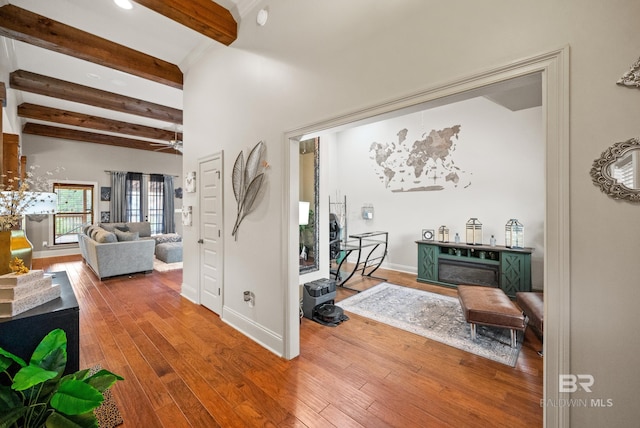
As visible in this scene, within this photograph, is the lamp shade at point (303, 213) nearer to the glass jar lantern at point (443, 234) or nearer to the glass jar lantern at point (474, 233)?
the glass jar lantern at point (443, 234)

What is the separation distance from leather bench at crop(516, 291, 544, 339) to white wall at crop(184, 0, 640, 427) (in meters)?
1.68

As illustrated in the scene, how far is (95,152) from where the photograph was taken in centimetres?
805

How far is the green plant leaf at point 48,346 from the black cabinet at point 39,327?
29cm

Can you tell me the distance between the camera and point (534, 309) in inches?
107

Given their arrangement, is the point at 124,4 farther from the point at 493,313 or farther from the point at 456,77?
the point at 493,313

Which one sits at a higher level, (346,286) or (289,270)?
(289,270)

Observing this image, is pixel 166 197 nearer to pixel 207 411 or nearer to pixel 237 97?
pixel 237 97

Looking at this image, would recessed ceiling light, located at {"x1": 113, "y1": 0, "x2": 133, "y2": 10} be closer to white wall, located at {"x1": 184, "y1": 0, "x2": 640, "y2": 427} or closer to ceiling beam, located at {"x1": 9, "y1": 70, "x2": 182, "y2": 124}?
white wall, located at {"x1": 184, "y1": 0, "x2": 640, "y2": 427}

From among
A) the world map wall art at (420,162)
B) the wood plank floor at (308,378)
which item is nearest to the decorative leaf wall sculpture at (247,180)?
the wood plank floor at (308,378)

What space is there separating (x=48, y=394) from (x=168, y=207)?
8.97 meters

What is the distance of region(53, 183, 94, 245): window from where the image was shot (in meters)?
7.54

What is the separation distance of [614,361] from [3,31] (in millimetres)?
5515

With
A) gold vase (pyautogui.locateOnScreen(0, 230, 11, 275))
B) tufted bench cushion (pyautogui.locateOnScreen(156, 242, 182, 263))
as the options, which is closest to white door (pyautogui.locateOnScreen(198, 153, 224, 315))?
gold vase (pyautogui.locateOnScreen(0, 230, 11, 275))

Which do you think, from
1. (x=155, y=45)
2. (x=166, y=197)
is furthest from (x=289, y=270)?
(x=166, y=197)
